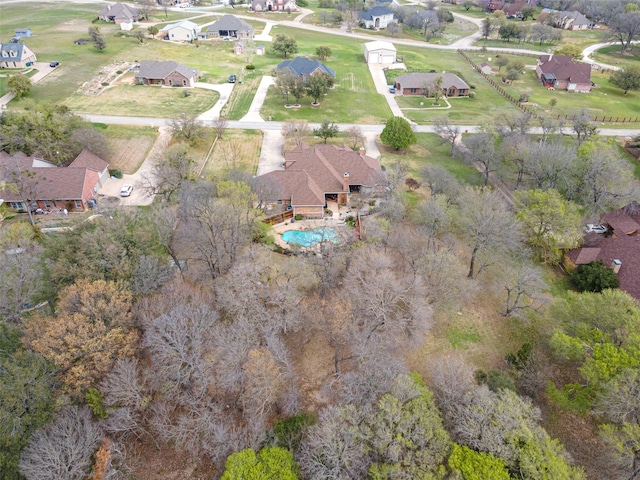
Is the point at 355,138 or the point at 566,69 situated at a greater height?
the point at 566,69

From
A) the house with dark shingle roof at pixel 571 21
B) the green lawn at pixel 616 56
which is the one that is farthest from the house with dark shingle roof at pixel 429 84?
the house with dark shingle roof at pixel 571 21

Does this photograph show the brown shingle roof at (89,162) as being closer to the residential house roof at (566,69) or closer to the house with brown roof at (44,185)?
the house with brown roof at (44,185)

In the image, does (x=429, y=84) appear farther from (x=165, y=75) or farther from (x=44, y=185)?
(x=44, y=185)

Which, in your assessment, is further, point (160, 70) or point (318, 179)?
point (160, 70)

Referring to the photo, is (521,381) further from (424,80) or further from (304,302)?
(424,80)

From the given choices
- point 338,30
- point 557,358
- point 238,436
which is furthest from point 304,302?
point 338,30

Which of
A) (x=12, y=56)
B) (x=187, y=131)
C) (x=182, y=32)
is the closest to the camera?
(x=187, y=131)

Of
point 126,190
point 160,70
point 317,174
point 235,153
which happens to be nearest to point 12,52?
point 160,70
